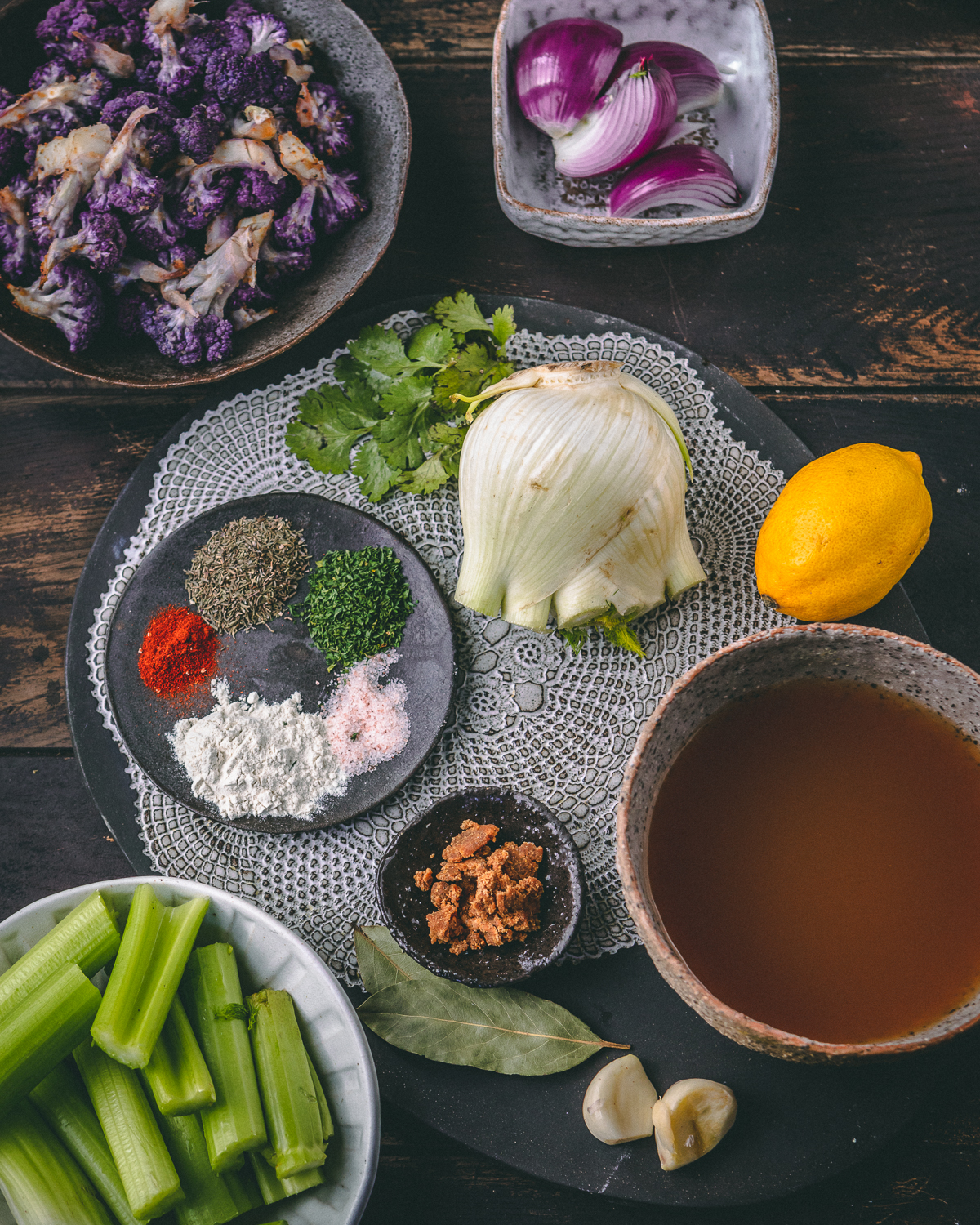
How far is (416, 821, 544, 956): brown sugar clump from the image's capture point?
1.30 m

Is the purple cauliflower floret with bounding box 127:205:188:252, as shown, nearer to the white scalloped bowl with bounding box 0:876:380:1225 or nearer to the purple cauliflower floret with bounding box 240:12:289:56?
the purple cauliflower floret with bounding box 240:12:289:56

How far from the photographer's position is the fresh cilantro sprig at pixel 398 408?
149 cm

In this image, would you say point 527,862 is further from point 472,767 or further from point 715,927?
point 715,927

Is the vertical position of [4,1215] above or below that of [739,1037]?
below

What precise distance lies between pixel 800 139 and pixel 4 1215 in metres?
2.39

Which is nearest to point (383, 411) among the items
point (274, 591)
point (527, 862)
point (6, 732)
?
point (274, 591)

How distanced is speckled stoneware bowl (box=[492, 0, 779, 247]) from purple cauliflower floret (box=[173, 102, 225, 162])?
50cm

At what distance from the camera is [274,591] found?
1.50 metres

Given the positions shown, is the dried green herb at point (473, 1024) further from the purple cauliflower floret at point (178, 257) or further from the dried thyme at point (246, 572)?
the purple cauliflower floret at point (178, 257)

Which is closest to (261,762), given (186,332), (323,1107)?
(323,1107)

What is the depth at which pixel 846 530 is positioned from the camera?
1.27 metres

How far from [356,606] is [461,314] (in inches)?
23.1

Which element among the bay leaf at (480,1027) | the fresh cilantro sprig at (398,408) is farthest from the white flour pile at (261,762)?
the fresh cilantro sprig at (398,408)

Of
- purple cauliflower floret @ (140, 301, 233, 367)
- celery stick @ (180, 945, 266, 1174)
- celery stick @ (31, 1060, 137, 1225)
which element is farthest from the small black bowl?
purple cauliflower floret @ (140, 301, 233, 367)
